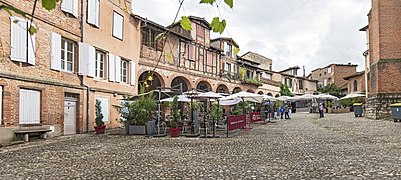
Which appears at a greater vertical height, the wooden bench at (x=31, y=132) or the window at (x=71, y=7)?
the window at (x=71, y=7)

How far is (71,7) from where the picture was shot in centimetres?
1591

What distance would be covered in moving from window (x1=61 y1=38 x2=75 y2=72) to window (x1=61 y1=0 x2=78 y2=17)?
1.34 metres

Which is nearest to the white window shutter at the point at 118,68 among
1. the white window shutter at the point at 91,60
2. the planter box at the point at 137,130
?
the white window shutter at the point at 91,60

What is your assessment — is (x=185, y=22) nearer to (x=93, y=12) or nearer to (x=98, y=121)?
(x=98, y=121)

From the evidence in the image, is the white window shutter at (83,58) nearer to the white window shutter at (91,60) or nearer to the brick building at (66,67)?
the brick building at (66,67)

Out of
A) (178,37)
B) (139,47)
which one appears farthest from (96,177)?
(178,37)

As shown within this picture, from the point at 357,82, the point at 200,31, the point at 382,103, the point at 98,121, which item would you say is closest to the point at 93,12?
the point at 98,121

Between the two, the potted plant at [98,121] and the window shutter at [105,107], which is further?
the window shutter at [105,107]

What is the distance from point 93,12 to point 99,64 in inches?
109

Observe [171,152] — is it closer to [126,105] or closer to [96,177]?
[96,177]

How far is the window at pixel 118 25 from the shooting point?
1984 cm

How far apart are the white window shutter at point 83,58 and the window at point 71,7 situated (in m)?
1.49

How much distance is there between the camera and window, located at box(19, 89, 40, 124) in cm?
1312

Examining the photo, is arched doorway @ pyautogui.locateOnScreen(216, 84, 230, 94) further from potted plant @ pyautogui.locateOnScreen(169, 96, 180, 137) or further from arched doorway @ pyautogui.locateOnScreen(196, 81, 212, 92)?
potted plant @ pyautogui.locateOnScreen(169, 96, 180, 137)
